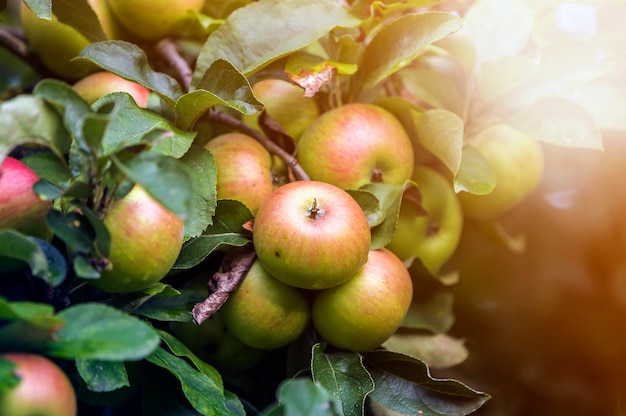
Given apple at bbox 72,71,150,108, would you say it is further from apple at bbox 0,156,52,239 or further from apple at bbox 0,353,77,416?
apple at bbox 0,353,77,416

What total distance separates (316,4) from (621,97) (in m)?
0.39

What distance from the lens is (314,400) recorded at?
0.34 m

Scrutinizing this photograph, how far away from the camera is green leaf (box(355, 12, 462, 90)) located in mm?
576

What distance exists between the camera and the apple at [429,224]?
2.10ft

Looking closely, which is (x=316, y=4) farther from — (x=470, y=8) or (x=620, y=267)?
(x=620, y=267)

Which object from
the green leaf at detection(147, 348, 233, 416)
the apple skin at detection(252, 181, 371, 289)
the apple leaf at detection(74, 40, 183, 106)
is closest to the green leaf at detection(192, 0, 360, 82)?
the apple leaf at detection(74, 40, 183, 106)

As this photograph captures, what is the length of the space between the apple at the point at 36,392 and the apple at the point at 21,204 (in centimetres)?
12

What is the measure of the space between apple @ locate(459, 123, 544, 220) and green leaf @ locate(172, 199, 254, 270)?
0.29 metres

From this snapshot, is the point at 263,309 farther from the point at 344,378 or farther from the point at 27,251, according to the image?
the point at 27,251

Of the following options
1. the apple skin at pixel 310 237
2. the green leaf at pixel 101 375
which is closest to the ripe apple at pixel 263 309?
the apple skin at pixel 310 237

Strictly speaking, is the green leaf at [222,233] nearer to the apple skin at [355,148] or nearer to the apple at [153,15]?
the apple skin at [355,148]

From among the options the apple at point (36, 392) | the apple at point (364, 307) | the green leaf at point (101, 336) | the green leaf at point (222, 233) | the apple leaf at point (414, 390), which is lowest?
the apple leaf at point (414, 390)

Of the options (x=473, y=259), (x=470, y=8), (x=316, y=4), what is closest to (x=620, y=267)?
(x=473, y=259)

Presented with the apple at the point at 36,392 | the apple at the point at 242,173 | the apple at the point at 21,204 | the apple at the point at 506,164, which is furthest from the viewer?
the apple at the point at 506,164
